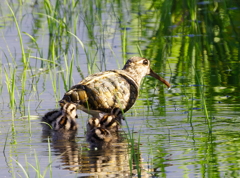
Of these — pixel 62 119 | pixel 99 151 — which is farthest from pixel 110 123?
pixel 99 151

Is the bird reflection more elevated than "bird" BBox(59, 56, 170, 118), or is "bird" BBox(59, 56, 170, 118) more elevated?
"bird" BBox(59, 56, 170, 118)

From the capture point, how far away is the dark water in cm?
642

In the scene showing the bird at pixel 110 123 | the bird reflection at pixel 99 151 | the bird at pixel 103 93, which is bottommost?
the bird reflection at pixel 99 151

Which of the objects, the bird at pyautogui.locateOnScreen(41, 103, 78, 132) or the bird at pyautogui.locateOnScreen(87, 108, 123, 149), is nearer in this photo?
the bird at pyautogui.locateOnScreen(87, 108, 123, 149)

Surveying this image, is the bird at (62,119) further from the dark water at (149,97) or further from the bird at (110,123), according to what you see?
the bird at (110,123)

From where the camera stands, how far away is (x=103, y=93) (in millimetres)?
8508

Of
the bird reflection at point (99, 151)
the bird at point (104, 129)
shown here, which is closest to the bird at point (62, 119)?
the bird reflection at point (99, 151)

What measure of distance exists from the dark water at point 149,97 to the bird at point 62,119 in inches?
5.0

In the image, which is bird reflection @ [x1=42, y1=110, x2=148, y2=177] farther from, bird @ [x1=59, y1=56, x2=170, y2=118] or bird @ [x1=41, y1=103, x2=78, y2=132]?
bird @ [x1=59, y1=56, x2=170, y2=118]

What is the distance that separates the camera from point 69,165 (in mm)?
6445

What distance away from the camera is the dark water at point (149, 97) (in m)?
6.42

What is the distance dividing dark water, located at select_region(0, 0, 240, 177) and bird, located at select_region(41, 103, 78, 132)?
A: 0.13m

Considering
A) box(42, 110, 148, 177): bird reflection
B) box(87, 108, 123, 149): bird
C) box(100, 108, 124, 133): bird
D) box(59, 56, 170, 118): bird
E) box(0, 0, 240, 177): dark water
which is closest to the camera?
box(42, 110, 148, 177): bird reflection

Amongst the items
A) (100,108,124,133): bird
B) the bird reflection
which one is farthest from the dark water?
(100,108,124,133): bird
